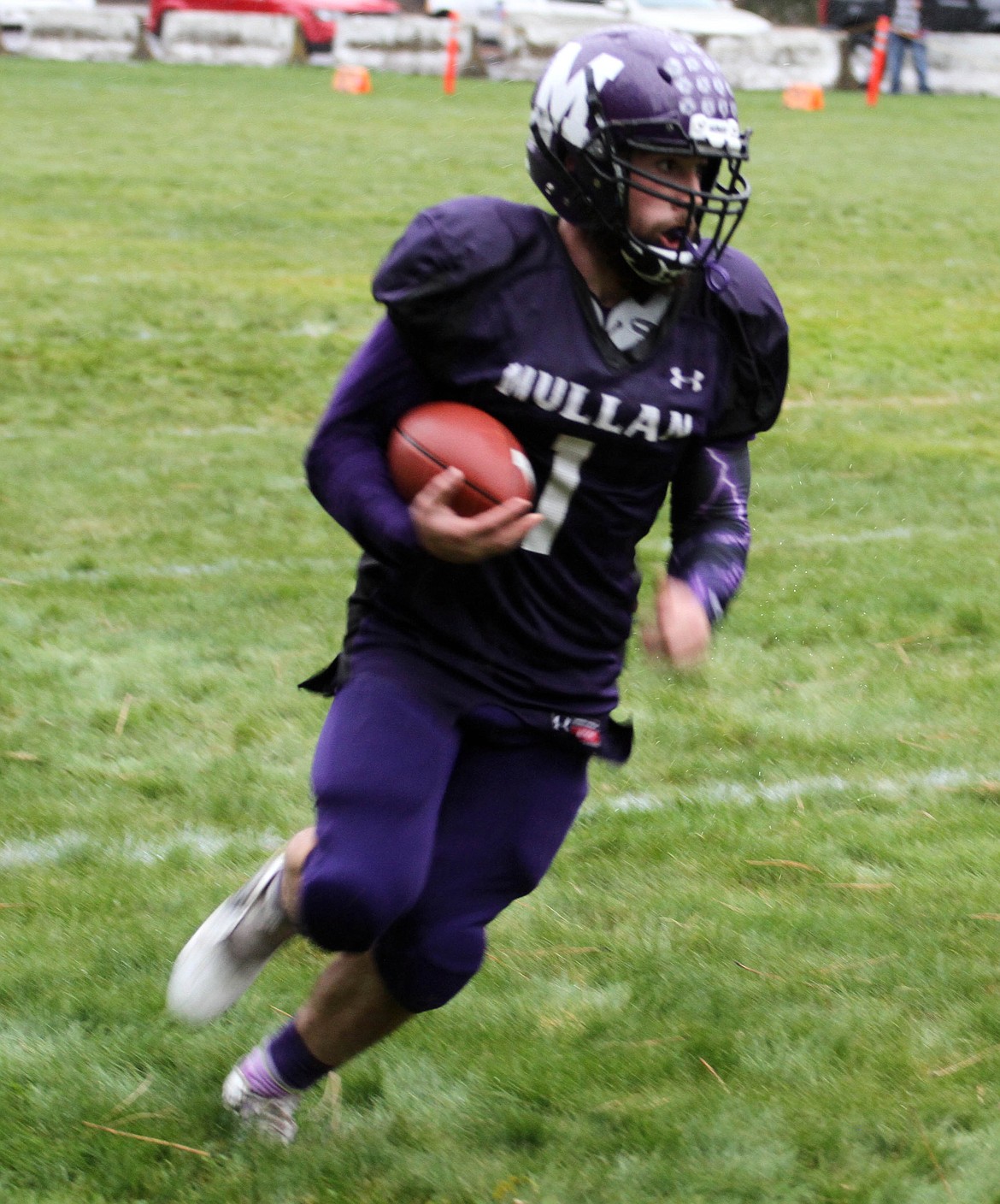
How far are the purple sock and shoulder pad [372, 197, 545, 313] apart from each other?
128cm

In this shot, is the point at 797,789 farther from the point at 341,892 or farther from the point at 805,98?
the point at 805,98

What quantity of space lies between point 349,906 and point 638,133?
4.53 feet

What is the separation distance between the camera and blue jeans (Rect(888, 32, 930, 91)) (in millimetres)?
25906

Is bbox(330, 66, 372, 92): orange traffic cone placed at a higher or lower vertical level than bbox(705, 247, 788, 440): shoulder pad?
lower

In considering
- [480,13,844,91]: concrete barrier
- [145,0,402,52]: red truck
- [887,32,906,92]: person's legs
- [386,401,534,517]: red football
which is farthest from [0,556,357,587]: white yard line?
[887,32,906,92]: person's legs

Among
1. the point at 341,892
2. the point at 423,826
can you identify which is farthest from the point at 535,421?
the point at 341,892

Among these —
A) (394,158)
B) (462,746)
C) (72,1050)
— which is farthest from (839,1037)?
(394,158)

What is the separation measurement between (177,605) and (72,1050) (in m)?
2.74

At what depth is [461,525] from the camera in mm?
2834

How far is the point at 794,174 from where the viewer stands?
16.3m

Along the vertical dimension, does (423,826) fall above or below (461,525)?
below

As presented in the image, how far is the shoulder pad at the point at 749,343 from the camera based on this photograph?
10.5 ft

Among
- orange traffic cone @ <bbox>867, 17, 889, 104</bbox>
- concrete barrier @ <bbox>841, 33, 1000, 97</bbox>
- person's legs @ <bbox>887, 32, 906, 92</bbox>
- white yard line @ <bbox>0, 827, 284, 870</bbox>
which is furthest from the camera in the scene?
concrete barrier @ <bbox>841, 33, 1000, 97</bbox>

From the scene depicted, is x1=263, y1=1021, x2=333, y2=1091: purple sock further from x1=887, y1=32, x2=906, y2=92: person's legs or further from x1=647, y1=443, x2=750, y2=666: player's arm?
x1=887, y1=32, x2=906, y2=92: person's legs
